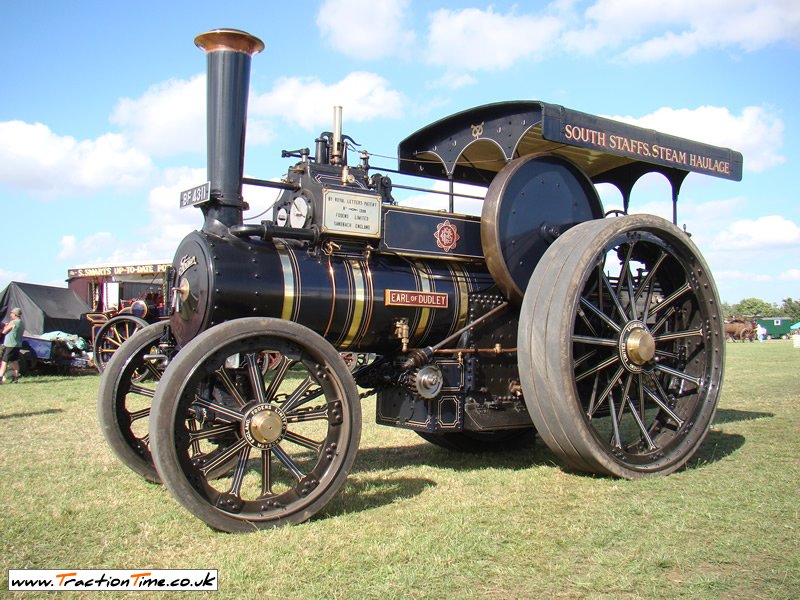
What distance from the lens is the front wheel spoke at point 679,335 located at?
473 centimetres

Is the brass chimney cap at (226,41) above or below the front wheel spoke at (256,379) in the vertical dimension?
above

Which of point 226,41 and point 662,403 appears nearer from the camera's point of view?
point 226,41

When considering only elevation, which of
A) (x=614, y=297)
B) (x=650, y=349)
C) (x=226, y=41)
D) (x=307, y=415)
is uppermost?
(x=226, y=41)

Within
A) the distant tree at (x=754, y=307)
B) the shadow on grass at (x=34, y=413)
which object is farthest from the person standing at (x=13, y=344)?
the distant tree at (x=754, y=307)

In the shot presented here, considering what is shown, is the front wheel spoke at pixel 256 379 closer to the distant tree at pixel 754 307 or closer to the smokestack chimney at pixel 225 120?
the smokestack chimney at pixel 225 120

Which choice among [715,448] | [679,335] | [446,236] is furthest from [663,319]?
[446,236]

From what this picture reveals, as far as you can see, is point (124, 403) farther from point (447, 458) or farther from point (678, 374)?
point (678, 374)

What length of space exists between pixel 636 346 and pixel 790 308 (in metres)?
84.4

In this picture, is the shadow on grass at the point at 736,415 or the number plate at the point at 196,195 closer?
the number plate at the point at 196,195

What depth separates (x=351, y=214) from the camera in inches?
169

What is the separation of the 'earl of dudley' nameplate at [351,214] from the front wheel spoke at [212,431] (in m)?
1.29

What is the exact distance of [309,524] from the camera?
343 cm

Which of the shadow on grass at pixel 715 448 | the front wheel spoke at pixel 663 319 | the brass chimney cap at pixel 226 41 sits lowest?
the shadow on grass at pixel 715 448

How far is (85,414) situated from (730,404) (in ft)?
22.2
